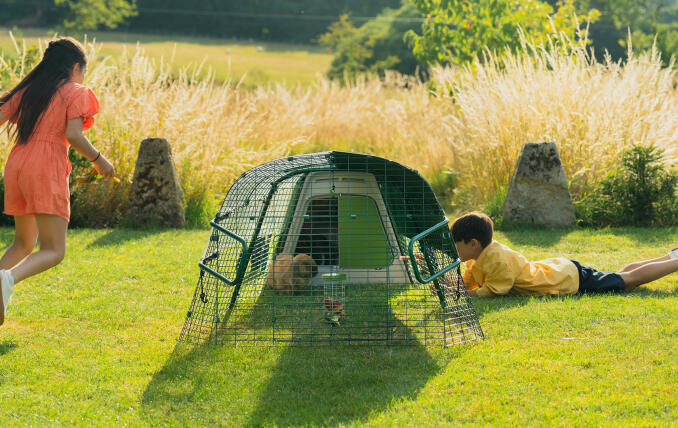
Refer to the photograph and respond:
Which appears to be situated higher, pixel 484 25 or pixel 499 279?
pixel 484 25

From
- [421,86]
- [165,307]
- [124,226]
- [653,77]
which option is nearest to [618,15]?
[421,86]

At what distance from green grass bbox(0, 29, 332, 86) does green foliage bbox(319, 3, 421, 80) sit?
4.46ft

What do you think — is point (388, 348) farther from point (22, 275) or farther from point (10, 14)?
point (10, 14)

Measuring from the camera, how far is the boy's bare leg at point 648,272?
197 inches

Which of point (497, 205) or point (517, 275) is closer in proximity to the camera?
point (517, 275)

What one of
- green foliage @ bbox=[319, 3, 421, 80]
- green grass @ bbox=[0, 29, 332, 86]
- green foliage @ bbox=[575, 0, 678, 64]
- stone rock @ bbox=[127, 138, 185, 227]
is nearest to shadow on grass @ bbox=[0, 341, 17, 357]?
stone rock @ bbox=[127, 138, 185, 227]

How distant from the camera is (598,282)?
5.04 m

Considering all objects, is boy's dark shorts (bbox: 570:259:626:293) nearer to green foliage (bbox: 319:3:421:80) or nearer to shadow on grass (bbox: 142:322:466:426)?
shadow on grass (bbox: 142:322:466:426)

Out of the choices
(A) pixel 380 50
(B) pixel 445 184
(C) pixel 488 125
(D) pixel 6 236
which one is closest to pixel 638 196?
(C) pixel 488 125

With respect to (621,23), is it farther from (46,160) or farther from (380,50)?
(46,160)

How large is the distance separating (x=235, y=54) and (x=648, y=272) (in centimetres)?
3220

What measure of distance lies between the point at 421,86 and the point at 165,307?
35.8ft

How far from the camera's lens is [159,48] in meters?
32.3

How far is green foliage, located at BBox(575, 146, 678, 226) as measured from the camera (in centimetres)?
761
